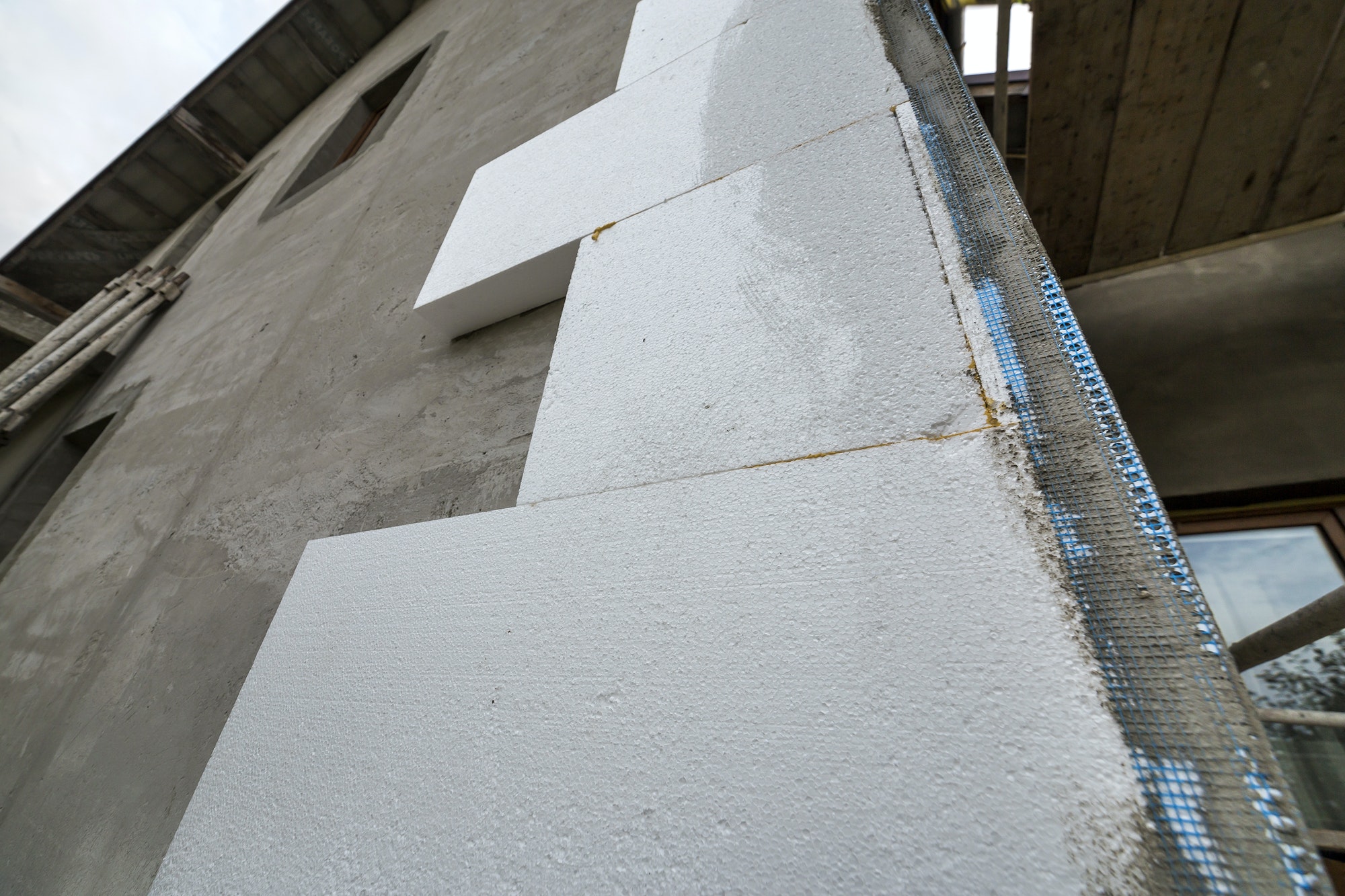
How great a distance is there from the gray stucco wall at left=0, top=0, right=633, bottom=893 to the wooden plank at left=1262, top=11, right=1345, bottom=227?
2.39m

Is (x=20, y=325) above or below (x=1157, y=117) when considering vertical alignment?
above

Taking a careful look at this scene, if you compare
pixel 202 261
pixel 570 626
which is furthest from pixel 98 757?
pixel 202 261

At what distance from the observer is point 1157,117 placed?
1832 millimetres

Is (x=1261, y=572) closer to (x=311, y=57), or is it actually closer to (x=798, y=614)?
(x=798, y=614)

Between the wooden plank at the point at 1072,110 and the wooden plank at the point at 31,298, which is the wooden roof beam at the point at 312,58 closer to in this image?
the wooden plank at the point at 31,298

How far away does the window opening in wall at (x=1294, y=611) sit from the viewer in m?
1.92

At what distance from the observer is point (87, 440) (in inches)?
160

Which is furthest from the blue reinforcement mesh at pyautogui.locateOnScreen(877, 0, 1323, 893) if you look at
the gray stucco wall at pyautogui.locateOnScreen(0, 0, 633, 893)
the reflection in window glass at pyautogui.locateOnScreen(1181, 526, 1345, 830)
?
the reflection in window glass at pyautogui.locateOnScreen(1181, 526, 1345, 830)

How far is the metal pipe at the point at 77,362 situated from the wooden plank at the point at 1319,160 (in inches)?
287

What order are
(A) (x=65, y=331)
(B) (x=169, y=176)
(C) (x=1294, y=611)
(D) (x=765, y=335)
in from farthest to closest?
1. (B) (x=169, y=176)
2. (A) (x=65, y=331)
3. (C) (x=1294, y=611)
4. (D) (x=765, y=335)

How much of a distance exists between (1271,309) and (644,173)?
3.79m

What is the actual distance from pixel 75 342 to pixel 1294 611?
7.64m

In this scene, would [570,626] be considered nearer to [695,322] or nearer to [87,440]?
[695,322]

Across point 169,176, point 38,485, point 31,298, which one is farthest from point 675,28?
point 169,176
